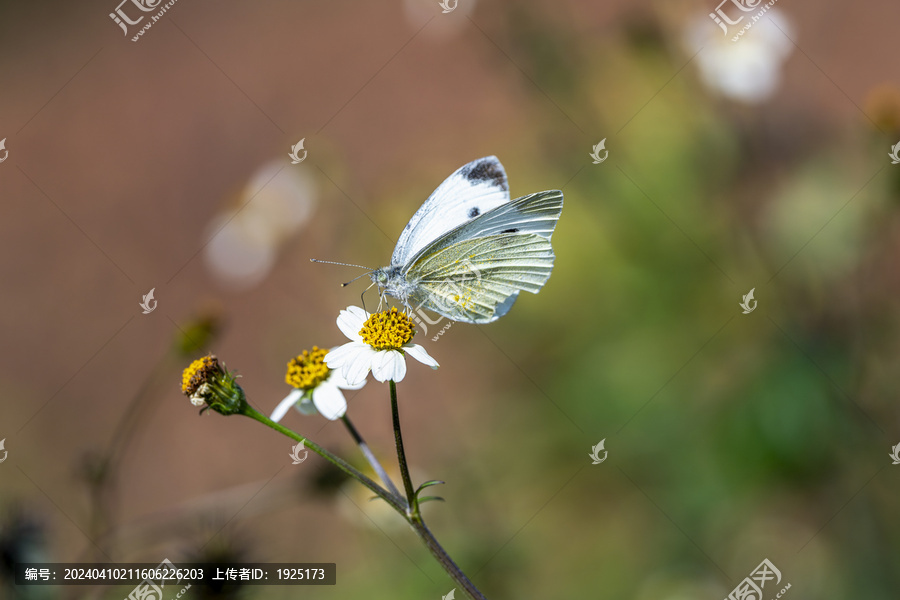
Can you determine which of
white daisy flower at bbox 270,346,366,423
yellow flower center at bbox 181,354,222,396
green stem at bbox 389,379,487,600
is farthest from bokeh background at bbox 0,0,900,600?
green stem at bbox 389,379,487,600

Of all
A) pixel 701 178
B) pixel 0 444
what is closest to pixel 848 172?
pixel 701 178

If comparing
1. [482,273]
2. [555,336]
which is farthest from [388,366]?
[555,336]

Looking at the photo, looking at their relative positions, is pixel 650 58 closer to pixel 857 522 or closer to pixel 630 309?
pixel 630 309

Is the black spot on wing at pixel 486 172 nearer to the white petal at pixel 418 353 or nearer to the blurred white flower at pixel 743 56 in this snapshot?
the white petal at pixel 418 353

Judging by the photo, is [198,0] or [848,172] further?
[198,0]

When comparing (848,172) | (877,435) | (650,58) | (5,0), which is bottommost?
(877,435)

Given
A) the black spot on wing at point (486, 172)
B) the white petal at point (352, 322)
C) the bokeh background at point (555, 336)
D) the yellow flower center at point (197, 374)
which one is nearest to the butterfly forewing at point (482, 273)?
the black spot on wing at point (486, 172)

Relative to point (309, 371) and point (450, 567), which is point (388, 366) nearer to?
point (309, 371)
